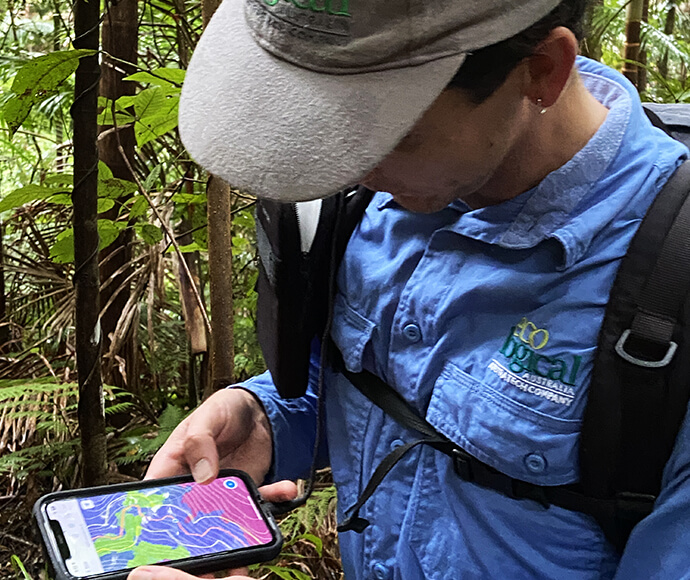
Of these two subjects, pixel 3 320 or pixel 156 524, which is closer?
pixel 156 524

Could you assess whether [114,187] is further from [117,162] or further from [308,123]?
[308,123]

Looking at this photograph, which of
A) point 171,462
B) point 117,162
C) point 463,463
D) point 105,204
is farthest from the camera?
point 117,162

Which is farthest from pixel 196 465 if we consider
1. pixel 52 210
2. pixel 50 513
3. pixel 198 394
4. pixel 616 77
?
pixel 52 210

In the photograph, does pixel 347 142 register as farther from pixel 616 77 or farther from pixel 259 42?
pixel 616 77

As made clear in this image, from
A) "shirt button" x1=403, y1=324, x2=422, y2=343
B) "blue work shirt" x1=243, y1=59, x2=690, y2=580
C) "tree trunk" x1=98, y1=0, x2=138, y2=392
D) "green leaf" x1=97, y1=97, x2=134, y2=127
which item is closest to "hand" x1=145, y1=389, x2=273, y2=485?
"blue work shirt" x1=243, y1=59, x2=690, y2=580

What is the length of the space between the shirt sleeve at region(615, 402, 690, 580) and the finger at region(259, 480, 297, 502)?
0.51 m

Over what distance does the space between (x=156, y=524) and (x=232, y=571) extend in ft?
0.39

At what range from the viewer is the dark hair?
661 millimetres

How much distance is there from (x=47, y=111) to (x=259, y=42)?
79.4 inches

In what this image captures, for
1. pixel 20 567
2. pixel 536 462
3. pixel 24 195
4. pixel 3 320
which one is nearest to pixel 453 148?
pixel 536 462

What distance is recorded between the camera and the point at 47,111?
2.45m

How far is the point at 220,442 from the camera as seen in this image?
1.09m

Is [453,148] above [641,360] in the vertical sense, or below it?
above

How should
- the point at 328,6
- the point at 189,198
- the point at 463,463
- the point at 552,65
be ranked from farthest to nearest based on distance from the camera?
the point at 189,198, the point at 463,463, the point at 552,65, the point at 328,6
